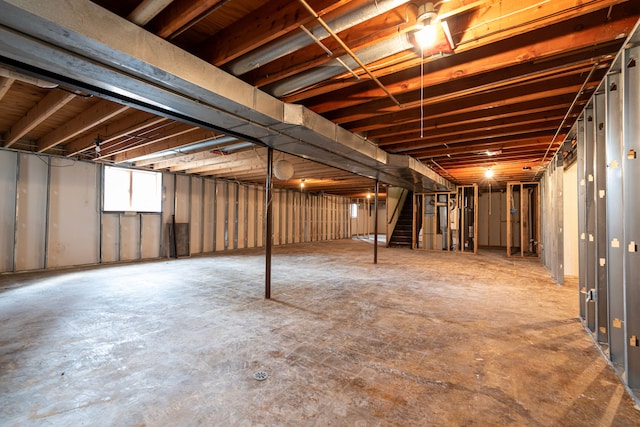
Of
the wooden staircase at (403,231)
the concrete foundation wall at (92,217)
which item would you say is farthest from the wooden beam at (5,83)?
the wooden staircase at (403,231)

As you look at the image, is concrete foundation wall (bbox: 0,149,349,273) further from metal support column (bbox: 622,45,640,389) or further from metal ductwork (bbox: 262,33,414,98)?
metal support column (bbox: 622,45,640,389)

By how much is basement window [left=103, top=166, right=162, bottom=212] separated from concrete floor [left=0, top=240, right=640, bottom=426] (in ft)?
9.23

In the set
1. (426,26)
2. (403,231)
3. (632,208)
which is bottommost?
(403,231)

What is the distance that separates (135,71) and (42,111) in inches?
109

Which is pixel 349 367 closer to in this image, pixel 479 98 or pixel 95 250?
pixel 479 98

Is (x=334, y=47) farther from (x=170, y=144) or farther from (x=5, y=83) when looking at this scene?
(x=170, y=144)

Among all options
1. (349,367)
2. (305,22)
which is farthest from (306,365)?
(305,22)

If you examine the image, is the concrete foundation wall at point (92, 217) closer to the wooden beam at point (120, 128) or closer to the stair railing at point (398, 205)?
the wooden beam at point (120, 128)

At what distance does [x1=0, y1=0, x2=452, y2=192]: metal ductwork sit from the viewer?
158 centimetres

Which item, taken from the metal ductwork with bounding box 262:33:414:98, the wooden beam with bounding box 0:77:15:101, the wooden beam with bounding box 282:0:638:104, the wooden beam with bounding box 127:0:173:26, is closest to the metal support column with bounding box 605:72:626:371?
the wooden beam with bounding box 282:0:638:104

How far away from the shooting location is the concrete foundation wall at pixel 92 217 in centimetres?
555

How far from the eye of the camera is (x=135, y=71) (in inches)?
79.7

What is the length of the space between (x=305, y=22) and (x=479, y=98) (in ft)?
7.91

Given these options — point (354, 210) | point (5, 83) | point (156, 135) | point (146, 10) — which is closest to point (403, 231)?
point (354, 210)
